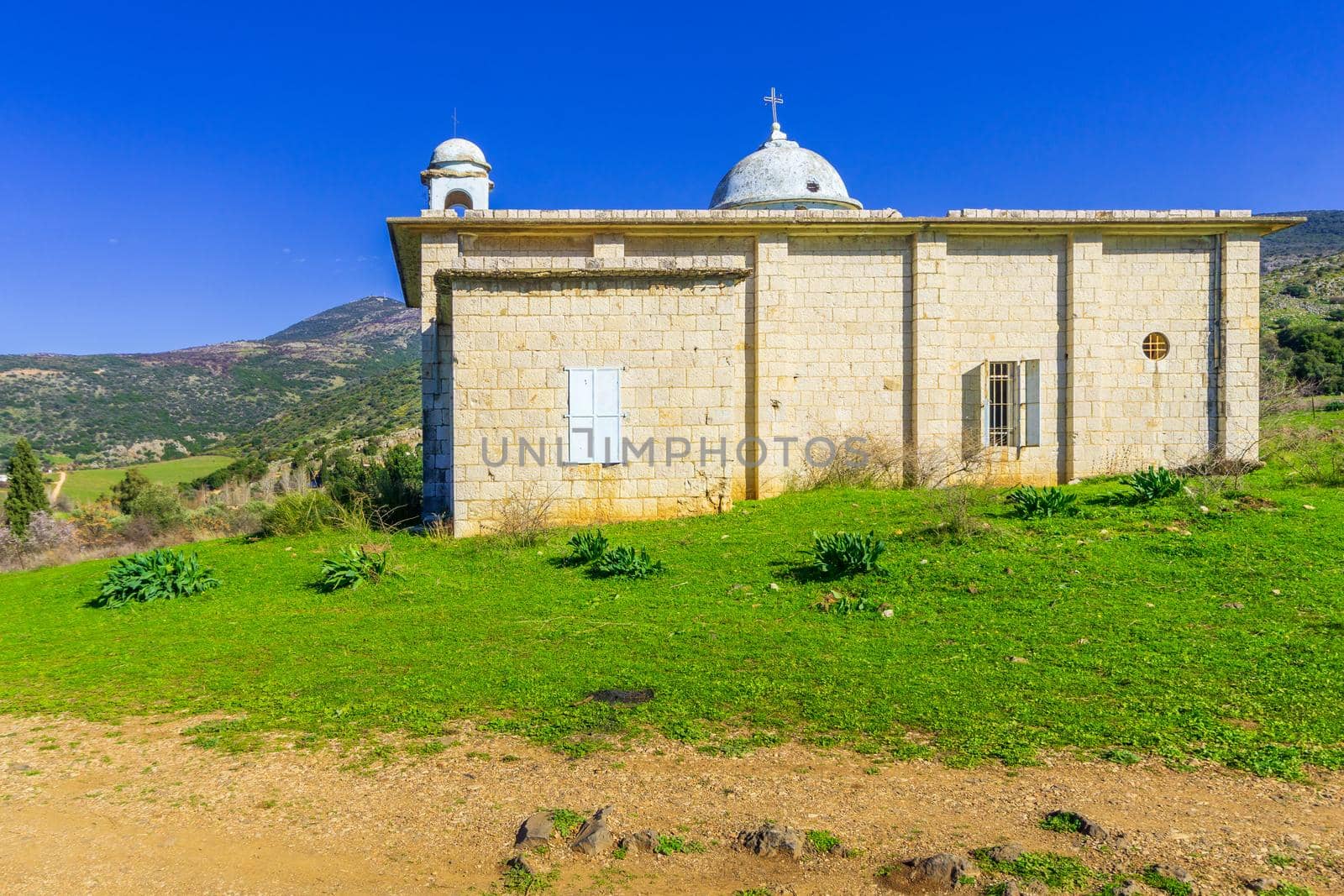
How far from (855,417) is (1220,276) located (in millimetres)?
7056

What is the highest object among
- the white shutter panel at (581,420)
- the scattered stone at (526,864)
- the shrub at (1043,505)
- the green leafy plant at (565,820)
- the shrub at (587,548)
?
the white shutter panel at (581,420)

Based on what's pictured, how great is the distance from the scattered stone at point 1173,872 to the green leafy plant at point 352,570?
742 cm

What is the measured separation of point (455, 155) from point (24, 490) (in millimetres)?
18052

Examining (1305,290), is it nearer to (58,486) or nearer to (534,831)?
(534,831)

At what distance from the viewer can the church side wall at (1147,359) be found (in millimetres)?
13695

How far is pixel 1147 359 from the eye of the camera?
45.2 feet

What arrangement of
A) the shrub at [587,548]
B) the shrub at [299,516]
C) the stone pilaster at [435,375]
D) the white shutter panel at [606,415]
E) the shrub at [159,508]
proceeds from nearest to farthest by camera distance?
the shrub at [587,548]
the white shutter panel at [606,415]
the shrub at [299,516]
the stone pilaster at [435,375]
the shrub at [159,508]

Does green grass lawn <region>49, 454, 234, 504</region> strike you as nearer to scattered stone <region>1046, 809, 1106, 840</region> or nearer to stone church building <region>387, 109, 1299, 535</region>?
stone church building <region>387, 109, 1299, 535</region>

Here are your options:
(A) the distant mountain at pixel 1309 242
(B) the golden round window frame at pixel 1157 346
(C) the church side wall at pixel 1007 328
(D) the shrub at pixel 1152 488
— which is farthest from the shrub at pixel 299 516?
(A) the distant mountain at pixel 1309 242

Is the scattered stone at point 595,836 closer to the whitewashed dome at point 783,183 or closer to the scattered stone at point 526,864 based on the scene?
the scattered stone at point 526,864

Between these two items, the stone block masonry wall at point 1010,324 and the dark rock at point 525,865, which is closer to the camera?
the dark rock at point 525,865

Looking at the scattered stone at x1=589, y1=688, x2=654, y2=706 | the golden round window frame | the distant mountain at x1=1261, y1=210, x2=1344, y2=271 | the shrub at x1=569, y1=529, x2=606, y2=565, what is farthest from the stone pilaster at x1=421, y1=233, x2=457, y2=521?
the distant mountain at x1=1261, y1=210, x2=1344, y2=271

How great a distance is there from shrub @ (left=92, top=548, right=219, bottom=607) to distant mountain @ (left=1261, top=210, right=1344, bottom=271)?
60510 millimetres

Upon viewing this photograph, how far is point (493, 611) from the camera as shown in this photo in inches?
287
